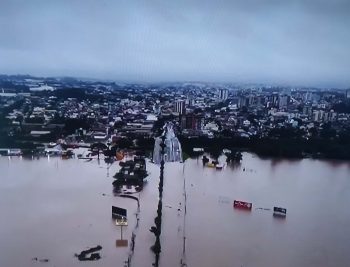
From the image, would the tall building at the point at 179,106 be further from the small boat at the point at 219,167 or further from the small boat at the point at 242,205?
the small boat at the point at 242,205

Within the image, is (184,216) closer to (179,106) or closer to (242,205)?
(242,205)

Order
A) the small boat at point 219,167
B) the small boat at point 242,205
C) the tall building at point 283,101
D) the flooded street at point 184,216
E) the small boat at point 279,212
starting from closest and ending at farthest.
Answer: the flooded street at point 184,216, the small boat at point 279,212, the small boat at point 242,205, the small boat at point 219,167, the tall building at point 283,101

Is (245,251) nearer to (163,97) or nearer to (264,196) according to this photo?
(264,196)

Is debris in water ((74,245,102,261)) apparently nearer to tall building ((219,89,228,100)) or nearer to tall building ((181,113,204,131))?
tall building ((181,113,204,131))

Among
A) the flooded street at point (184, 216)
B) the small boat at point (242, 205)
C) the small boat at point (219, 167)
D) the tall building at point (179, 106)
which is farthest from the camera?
the tall building at point (179, 106)

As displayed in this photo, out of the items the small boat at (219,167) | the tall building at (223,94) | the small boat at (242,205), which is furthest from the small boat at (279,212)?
the tall building at (223,94)

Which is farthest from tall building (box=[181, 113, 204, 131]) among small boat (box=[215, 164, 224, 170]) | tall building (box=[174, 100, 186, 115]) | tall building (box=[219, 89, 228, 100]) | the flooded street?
the flooded street

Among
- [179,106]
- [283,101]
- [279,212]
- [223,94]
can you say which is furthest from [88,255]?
[283,101]

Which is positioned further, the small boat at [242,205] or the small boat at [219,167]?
the small boat at [219,167]
